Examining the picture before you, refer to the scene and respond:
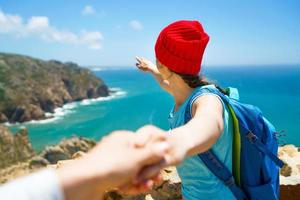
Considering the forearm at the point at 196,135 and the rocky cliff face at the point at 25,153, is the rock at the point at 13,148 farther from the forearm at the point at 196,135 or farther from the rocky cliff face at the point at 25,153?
the forearm at the point at 196,135

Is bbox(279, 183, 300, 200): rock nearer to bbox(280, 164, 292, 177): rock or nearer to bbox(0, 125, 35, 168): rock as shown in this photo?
bbox(280, 164, 292, 177): rock

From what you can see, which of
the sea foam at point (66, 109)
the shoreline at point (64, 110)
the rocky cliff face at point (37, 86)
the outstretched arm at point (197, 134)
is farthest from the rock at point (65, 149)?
the rocky cliff face at point (37, 86)

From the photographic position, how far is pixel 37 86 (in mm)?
85438

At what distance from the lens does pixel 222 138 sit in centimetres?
194

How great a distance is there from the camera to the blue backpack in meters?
1.98

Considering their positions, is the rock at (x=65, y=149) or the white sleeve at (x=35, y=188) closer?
the white sleeve at (x=35, y=188)

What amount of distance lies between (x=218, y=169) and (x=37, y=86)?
86.8 meters

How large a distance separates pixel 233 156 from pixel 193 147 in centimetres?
83

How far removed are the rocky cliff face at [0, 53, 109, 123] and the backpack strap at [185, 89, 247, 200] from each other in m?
75.1

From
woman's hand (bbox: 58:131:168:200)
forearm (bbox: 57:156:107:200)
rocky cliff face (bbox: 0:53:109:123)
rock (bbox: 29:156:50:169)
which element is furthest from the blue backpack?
rocky cliff face (bbox: 0:53:109:123)

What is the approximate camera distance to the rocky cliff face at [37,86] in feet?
246

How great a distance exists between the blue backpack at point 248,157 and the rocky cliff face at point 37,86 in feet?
246

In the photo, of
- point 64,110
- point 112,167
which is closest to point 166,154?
point 112,167

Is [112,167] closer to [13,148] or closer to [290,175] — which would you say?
[290,175]
